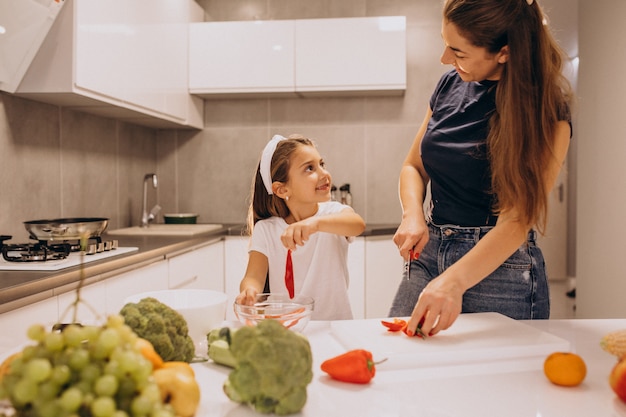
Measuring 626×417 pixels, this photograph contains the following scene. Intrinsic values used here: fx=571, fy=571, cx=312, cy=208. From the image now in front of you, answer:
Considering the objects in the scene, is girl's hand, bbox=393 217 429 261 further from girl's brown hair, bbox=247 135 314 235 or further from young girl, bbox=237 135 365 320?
girl's brown hair, bbox=247 135 314 235

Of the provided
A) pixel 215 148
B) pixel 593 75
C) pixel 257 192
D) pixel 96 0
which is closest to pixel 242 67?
pixel 215 148

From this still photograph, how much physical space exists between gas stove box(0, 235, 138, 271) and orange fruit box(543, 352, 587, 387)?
4.34 ft

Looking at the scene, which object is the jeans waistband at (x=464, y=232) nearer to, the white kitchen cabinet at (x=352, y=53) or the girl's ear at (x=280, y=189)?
the girl's ear at (x=280, y=189)

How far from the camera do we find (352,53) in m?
3.29

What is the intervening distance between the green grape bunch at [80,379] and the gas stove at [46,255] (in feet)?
3.91

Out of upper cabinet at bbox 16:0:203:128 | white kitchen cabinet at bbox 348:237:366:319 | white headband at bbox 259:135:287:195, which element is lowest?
white kitchen cabinet at bbox 348:237:366:319

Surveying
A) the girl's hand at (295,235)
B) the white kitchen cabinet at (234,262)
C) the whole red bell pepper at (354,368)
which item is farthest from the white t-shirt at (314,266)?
the white kitchen cabinet at (234,262)

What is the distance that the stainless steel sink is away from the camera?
287 cm

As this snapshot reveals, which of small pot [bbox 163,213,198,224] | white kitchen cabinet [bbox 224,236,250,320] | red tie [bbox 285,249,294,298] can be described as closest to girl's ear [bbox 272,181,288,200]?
red tie [bbox 285,249,294,298]

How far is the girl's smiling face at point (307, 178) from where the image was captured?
5.82 ft

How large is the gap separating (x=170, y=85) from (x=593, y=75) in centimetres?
238

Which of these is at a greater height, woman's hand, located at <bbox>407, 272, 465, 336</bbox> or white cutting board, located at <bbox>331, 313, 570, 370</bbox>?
woman's hand, located at <bbox>407, 272, 465, 336</bbox>

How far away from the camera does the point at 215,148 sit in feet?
12.4

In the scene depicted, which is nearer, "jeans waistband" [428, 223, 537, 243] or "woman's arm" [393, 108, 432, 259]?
"woman's arm" [393, 108, 432, 259]
